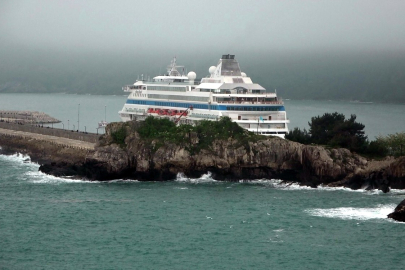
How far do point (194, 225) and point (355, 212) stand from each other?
440 inches

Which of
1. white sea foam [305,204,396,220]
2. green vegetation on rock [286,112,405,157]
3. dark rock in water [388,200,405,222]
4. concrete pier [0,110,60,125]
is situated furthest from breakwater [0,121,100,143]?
dark rock in water [388,200,405,222]

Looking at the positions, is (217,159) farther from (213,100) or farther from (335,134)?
(335,134)

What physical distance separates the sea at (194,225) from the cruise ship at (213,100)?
811 centimetres

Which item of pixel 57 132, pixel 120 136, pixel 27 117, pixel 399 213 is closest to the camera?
pixel 399 213

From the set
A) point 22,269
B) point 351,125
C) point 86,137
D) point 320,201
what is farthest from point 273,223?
point 86,137

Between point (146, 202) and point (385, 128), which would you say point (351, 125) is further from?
point (385, 128)

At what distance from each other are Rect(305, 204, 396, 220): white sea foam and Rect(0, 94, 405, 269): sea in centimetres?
7

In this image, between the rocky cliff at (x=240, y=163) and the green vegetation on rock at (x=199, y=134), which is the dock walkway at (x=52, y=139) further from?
the rocky cliff at (x=240, y=163)

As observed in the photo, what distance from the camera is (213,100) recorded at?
77.1 meters

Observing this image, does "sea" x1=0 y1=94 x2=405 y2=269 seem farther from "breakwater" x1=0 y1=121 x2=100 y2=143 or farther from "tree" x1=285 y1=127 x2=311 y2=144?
"breakwater" x1=0 y1=121 x2=100 y2=143

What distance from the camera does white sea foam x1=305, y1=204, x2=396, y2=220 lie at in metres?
54.7

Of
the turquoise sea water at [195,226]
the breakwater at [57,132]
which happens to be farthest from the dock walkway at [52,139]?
the turquoise sea water at [195,226]

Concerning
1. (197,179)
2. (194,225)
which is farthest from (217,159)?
(194,225)

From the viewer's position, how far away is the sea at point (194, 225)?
45219mm
